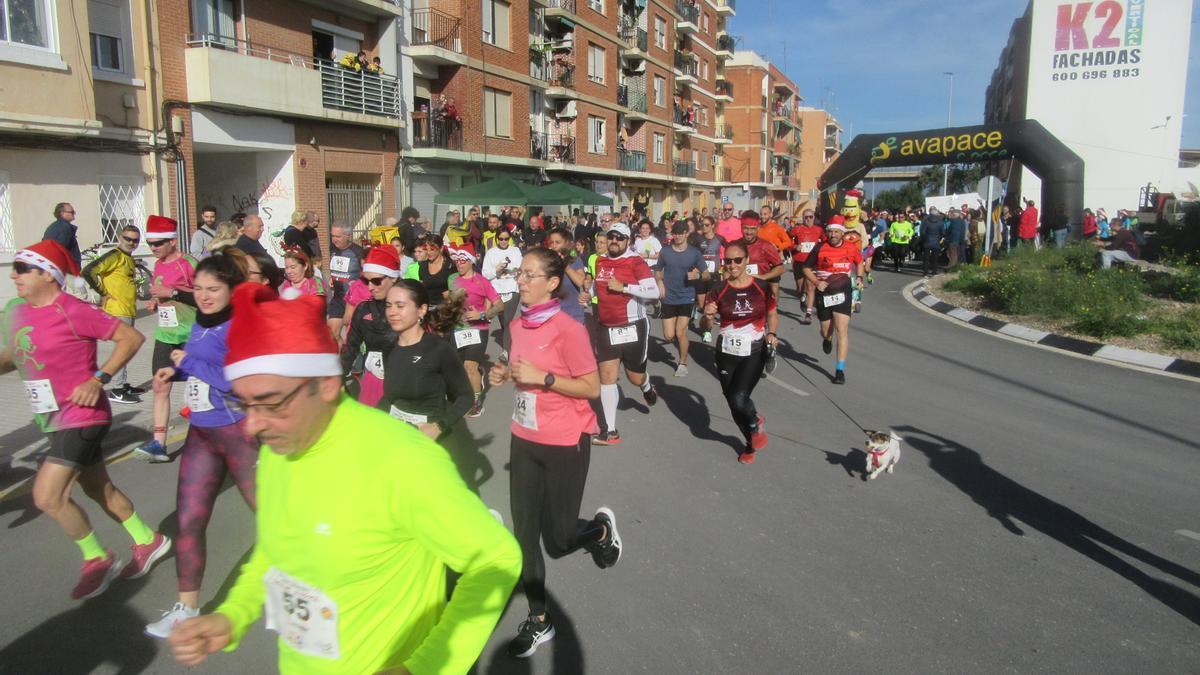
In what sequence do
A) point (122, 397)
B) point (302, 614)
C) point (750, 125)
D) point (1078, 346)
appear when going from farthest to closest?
point (750, 125) < point (1078, 346) < point (122, 397) < point (302, 614)

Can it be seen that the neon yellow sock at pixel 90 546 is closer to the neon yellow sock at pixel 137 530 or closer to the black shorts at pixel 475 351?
the neon yellow sock at pixel 137 530

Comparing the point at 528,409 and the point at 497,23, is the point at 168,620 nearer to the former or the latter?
the point at 528,409

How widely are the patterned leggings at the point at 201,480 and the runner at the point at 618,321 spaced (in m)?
3.49

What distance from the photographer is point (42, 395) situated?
4094mm

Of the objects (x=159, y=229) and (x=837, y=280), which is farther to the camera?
(x=837, y=280)

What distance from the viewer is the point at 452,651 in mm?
1894

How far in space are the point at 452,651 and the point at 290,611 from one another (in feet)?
1.52

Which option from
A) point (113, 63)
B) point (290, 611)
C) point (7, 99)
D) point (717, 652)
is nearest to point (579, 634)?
point (717, 652)

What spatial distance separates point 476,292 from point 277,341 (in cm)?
558

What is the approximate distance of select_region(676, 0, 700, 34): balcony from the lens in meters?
51.9

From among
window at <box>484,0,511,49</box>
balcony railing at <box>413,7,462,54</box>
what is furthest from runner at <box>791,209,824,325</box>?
window at <box>484,0,511,49</box>

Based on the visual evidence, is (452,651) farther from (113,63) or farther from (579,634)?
(113,63)

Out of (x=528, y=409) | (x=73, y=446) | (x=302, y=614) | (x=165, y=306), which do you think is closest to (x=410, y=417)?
(x=528, y=409)

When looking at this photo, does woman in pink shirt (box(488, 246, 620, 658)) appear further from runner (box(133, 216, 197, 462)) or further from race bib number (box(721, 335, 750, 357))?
runner (box(133, 216, 197, 462))
